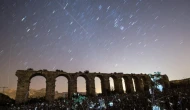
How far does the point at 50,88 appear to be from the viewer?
27641 mm

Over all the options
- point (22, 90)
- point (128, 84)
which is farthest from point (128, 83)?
point (22, 90)

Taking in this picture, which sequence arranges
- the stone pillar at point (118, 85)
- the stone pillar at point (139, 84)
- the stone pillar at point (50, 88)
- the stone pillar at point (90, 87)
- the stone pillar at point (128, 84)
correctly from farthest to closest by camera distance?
the stone pillar at point (139, 84) → the stone pillar at point (128, 84) → the stone pillar at point (118, 85) → the stone pillar at point (90, 87) → the stone pillar at point (50, 88)

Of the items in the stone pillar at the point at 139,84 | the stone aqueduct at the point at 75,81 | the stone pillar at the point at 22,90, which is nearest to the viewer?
the stone pillar at the point at 22,90

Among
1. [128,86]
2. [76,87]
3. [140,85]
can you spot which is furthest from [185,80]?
[76,87]

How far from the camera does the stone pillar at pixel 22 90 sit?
24172 millimetres

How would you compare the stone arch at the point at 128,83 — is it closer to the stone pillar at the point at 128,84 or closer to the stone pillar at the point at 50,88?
the stone pillar at the point at 128,84

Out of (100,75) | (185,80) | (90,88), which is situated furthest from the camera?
(185,80)

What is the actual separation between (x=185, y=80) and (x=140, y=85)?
16.4 meters

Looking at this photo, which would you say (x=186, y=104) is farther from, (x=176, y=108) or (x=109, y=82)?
(x=109, y=82)

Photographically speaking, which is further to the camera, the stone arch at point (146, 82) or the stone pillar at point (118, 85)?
the stone arch at point (146, 82)

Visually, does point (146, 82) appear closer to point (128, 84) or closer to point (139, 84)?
point (139, 84)

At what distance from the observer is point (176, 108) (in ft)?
24.4

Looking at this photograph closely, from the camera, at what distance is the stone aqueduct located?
83.7 feet

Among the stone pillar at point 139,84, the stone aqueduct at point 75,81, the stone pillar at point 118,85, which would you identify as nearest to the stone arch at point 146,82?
the stone aqueduct at point 75,81
